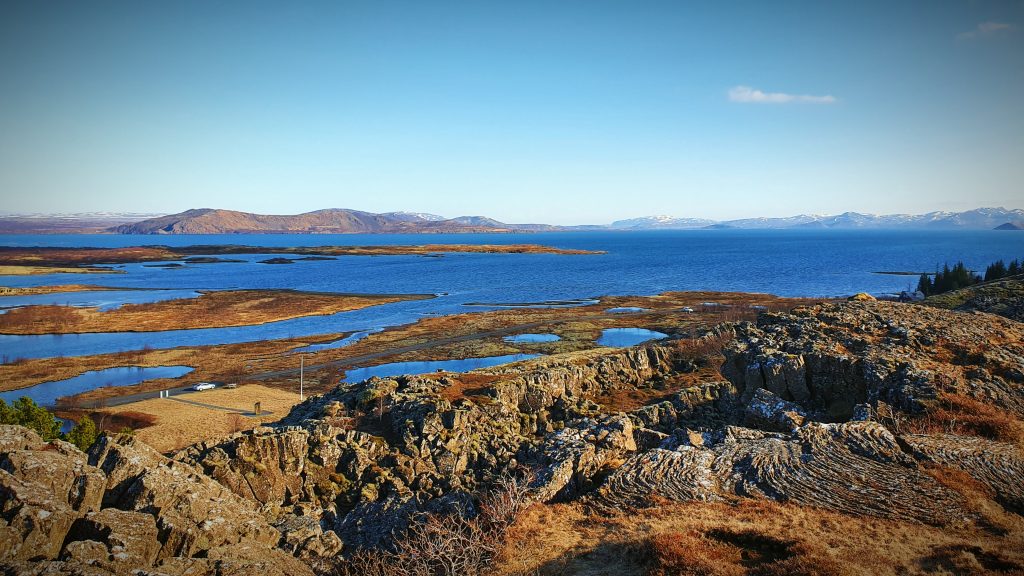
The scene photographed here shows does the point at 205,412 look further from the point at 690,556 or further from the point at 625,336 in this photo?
the point at 625,336

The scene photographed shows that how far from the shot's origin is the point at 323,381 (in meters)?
60.0

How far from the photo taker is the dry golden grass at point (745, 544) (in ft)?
50.9

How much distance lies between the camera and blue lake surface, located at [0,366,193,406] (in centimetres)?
5608

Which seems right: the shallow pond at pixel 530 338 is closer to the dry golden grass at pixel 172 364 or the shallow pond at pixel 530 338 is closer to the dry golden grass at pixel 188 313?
the dry golden grass at pixel 172 364

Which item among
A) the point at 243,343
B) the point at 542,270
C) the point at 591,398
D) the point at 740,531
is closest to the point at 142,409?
the point at 243,343

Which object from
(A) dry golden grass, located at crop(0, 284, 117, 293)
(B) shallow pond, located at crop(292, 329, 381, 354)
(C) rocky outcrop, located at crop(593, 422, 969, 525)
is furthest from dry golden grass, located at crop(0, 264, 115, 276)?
(C) rocky outcrop, located at crop(593, 422, 969, 525)

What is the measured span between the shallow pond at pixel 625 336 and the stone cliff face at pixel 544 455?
39.6 metres

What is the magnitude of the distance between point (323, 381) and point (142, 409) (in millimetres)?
16541

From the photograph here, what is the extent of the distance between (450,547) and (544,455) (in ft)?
28.8

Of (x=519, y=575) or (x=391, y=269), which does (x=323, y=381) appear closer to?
(x=519, y=575)

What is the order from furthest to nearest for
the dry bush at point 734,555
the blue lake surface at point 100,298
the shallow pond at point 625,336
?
the blue lake surface at point 100,298 → the shallow pond at point 625,336 → the dry bush at point 734,555

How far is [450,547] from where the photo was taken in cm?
1658

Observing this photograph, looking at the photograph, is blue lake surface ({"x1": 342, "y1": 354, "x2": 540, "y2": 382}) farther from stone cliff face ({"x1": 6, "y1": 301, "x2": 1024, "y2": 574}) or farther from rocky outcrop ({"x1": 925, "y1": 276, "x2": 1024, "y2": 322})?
rocky outcrop ({"x1": 925, "y1": 276, "x2": 1024, "y2": 322})

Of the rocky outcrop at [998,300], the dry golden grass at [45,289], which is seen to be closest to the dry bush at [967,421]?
the rocky outcrop at [998,300]
